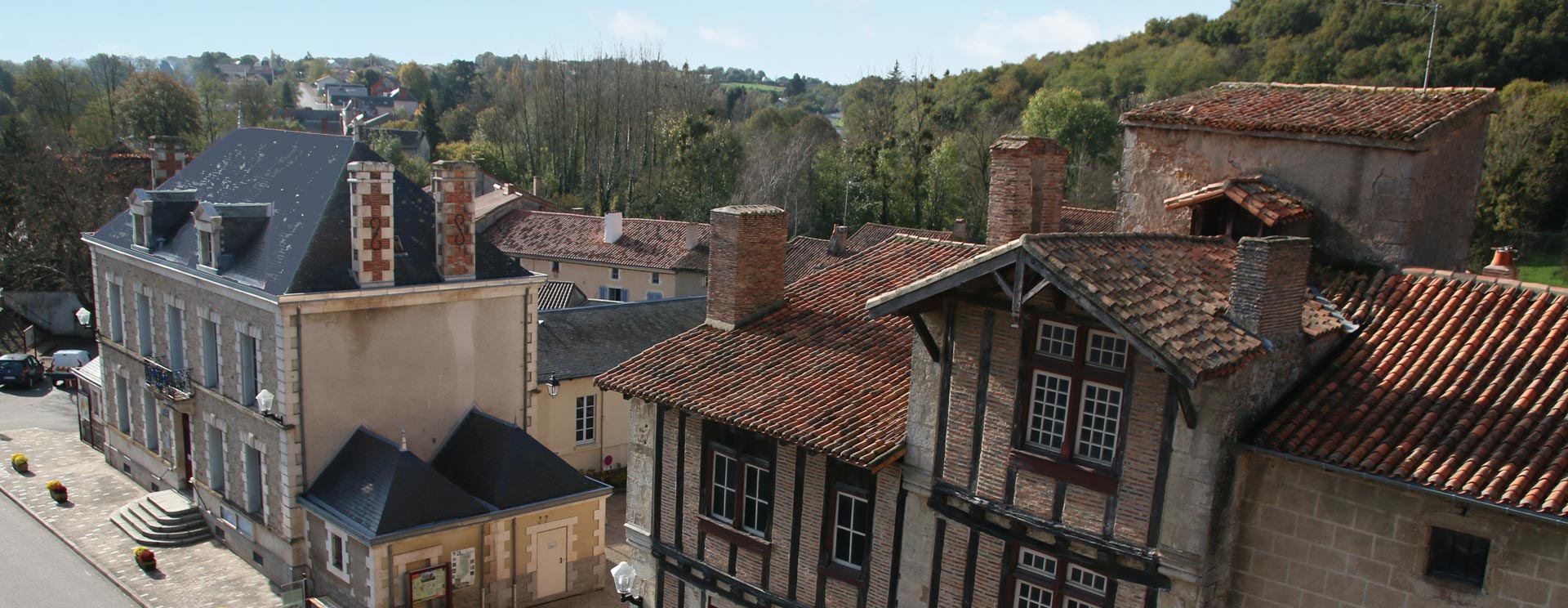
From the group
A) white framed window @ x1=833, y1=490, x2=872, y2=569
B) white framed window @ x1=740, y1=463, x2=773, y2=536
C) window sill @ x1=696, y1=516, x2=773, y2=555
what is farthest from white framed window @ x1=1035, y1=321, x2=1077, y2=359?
window sill @ x1=696, y1=516, x2=773, y2=555

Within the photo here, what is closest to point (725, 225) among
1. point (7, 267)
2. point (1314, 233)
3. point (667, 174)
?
point (1314, 233)

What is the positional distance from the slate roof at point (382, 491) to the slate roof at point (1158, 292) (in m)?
12.1

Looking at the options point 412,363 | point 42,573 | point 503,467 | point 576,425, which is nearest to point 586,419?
point 576,425

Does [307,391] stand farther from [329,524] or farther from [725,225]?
[725,225]

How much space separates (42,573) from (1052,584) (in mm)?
22844

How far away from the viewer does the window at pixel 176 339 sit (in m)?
25.6

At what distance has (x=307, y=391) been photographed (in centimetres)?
2112

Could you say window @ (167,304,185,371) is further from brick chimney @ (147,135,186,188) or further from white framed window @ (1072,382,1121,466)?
white framed window @ (1072,382,1121,466)

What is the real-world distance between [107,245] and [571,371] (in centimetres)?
1260

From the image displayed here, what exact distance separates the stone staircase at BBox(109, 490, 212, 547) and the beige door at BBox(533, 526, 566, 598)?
9286 mm

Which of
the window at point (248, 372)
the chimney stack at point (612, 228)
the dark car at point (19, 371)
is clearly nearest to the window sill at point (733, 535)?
the window at point (248, 372)

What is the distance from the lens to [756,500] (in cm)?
1453

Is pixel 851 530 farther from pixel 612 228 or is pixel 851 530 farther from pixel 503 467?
pixel 612 228

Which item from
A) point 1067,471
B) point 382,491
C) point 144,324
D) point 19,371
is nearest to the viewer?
point 1067,471
